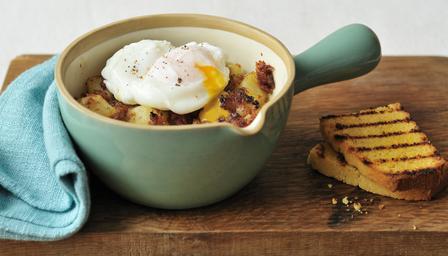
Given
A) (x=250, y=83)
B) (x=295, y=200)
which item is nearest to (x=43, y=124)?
(x=250, y=83)

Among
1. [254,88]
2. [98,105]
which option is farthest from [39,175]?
[254,88]

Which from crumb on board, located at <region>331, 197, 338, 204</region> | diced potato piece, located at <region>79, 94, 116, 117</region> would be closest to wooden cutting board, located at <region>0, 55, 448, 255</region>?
crumb on board, located at <region>331, 197, 338, 204</region>

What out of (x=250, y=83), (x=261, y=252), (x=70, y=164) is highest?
(x=250, y=83)

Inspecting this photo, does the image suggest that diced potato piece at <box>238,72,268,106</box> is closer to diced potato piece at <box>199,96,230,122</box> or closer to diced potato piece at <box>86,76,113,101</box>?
diced potato piece at <box>199,96,230,122</box>

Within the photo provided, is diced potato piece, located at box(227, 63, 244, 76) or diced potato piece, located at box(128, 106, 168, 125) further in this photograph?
diced potato piece, located at box(227, 63, 244, 76)

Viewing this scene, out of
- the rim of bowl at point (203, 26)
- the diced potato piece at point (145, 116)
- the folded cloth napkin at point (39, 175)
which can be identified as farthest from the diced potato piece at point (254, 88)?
the folded cloth napkin at point (39, 175)

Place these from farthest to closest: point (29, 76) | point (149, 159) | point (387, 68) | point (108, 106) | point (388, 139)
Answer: point (387, 68) → point (29, 76) → point (388, 139) → point (108, 106) → point (149, 159)

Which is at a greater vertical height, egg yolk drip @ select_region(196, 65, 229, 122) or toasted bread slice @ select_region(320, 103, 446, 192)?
egg yolk drip @ select_region(196, 65, 229, 122)

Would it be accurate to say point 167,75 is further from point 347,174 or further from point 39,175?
point 347,174

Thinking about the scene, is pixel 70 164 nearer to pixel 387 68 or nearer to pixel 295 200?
pixel 295 200
